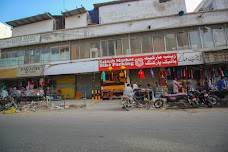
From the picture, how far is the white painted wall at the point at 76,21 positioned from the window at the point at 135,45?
24.9 ft

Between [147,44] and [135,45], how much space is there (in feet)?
4.23

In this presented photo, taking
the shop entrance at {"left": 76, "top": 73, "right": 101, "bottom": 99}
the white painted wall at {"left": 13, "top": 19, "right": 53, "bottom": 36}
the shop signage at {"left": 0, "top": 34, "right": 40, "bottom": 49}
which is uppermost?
the white painted wall at {"left": 13, "top": 19, "right": 53, "bottom": 36}

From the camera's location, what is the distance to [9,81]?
17.1m

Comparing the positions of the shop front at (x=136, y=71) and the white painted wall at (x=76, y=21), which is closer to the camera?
the shop front at (x=136, y=71)

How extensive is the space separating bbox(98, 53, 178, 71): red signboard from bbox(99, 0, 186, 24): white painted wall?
706 cm

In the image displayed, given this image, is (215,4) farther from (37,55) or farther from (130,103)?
(37,55)

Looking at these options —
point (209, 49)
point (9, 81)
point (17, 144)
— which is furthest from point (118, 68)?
point (9, 81)

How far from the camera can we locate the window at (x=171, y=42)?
13188mm

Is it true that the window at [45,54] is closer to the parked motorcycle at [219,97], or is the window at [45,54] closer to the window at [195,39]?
the window at [195,39]

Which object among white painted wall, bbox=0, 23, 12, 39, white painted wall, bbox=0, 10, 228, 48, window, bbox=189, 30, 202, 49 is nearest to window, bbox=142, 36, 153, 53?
white painted wall, bbox=0, 10, 228, 48

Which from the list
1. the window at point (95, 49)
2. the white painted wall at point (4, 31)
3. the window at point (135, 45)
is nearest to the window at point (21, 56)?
the window at point (95, 49)

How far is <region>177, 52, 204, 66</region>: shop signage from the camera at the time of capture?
11914mm

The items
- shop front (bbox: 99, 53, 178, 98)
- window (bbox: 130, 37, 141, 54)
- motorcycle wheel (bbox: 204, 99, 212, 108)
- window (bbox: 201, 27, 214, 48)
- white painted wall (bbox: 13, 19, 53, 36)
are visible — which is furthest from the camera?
white painted wall (bbox: 13, 19, 53, 36)

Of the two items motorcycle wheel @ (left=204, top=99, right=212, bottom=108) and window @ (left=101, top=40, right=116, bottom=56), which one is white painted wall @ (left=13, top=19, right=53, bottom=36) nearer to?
window @ (left=101, top=40, right=116, bottom=56)
